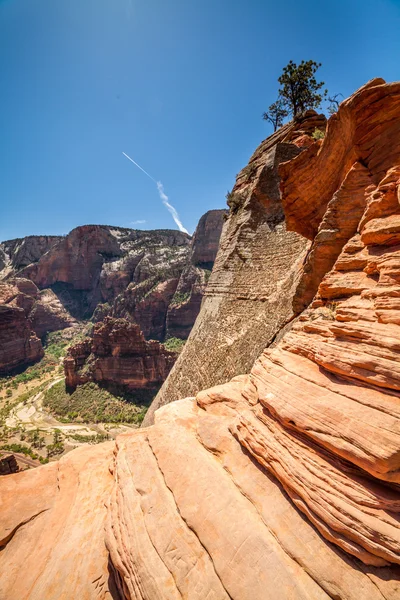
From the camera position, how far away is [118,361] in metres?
34.9

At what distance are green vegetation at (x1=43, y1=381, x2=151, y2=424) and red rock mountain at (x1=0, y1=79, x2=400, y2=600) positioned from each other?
91.3ft

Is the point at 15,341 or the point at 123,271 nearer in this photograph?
the point at 15,341

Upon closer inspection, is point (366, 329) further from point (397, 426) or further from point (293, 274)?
point (293, 274)

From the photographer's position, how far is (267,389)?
4.54 meters

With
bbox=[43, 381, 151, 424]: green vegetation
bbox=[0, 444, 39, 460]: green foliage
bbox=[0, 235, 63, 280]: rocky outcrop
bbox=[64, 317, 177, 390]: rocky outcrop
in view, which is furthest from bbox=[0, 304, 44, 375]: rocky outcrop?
bbox=[0, 235, 63, 280]: rocky outcrop

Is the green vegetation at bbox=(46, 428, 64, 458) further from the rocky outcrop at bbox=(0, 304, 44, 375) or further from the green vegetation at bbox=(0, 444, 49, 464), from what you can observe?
the rocky outcrop at bbox=(0, 304, 44, 375)

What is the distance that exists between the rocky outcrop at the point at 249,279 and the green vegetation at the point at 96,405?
60.9 feet

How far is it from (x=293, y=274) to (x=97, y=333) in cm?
3224

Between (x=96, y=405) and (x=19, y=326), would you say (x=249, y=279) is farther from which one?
(x=19, y=326)

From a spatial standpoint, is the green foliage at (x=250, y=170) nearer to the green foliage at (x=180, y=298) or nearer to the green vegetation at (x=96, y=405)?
the green vegetation at (x=96, y=405)


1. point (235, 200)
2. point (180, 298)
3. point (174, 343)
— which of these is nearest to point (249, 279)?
point (235, 200)

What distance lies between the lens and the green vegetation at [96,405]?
3036cm

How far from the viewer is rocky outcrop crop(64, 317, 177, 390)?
34781mm

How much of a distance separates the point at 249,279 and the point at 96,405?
2941 cm
